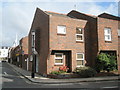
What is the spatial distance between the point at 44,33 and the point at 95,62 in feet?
22.3

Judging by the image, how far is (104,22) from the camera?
17.4m

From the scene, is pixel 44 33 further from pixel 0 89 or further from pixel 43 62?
pixel 0 89

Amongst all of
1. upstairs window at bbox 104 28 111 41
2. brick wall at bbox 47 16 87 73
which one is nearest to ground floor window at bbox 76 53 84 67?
brick wall at bbox 47 16 87 73

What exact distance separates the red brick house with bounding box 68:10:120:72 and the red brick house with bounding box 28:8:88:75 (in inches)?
41.8

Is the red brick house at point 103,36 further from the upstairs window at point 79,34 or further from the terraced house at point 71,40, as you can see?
the upstairs window at point 79,34

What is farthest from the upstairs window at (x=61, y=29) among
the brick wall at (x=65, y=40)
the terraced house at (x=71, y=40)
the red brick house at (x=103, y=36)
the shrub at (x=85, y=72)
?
the shrub at (x=85, y=72)

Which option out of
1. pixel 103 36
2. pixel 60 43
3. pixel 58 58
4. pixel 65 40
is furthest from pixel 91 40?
pixel 58 58

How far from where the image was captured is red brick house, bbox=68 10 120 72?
16766mm

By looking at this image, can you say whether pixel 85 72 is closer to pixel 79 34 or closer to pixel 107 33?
pixel 79 34

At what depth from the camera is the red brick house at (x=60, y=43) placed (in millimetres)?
15367

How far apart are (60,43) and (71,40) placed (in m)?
1.47

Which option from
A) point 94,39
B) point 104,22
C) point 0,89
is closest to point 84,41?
point 94,39

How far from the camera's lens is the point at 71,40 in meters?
16.4

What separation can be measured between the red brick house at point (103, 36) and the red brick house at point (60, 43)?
1.06m
